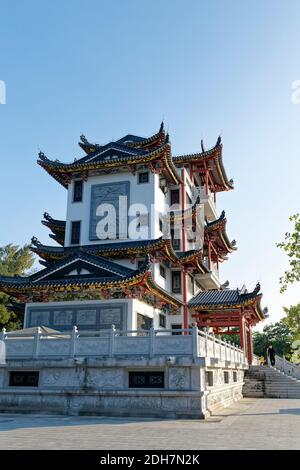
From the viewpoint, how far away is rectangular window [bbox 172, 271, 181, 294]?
93.1ft

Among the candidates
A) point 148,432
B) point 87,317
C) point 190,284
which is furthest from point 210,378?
point 190,284

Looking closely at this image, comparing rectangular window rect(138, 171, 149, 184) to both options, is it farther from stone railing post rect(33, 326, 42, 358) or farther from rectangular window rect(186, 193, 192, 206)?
stone railing post rect(33, 326, 42, 358)

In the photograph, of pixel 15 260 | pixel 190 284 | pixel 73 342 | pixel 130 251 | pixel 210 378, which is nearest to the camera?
pixel 73 342

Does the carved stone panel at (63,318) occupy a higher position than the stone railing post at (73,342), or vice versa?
the carved stone panel at (63,318)

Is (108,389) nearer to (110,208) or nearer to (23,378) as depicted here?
(23,378)

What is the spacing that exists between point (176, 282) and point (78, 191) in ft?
28.0

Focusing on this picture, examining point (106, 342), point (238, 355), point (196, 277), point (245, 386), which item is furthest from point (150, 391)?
point (196, 277)

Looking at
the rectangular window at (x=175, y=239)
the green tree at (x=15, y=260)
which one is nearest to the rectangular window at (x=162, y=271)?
the rectangular window at (x=175, y=239)

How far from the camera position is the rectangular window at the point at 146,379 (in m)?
14.9

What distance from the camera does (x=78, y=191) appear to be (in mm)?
28906

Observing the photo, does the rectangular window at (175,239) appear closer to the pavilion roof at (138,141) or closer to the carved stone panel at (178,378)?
the pavilion roof at (138,141)

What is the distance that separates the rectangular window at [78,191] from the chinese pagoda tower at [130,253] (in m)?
0.07

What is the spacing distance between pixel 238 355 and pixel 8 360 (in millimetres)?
13066

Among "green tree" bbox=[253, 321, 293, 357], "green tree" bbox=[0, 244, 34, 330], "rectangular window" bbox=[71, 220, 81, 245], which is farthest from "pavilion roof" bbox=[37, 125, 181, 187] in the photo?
"green tree" bbox=[253, 321, 293, 357]
